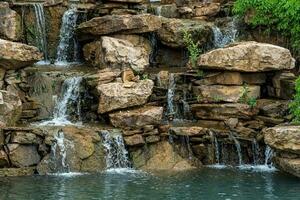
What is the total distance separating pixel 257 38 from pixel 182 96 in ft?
16.3

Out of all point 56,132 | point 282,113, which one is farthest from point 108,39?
point 282,113

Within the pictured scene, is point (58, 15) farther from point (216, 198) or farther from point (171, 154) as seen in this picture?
point (216, 198)

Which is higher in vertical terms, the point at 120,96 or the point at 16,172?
the point at 120,96

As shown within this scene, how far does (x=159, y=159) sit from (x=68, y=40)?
8244 mm

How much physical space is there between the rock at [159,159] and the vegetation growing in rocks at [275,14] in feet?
22.9

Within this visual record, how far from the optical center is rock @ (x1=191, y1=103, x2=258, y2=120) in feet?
60.2

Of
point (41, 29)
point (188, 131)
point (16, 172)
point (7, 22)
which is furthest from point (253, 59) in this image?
point (7, 22)

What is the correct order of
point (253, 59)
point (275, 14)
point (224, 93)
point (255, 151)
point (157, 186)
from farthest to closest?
point (275, 14) → point (224, 93) → point (253, 59) → point (255, 151) → point (157, 186)

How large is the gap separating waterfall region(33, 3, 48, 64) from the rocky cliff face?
844 mm

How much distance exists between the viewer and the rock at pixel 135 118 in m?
17.5

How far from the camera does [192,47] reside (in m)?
21.7

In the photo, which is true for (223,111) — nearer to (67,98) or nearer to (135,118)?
(135,118)

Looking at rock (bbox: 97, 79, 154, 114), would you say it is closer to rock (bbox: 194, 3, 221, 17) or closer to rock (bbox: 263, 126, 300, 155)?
rock (bbox: 263, 126, 300, 155)

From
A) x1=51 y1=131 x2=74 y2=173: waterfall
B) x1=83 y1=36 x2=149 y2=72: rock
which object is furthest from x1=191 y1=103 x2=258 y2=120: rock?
x1=51 y1=131 x2=74 y2=173: waterfall
